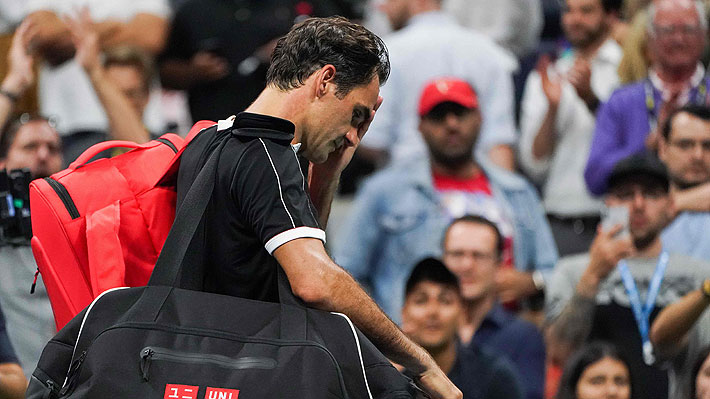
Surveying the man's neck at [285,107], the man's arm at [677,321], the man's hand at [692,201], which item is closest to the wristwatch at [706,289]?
the man's arm at [677,321]

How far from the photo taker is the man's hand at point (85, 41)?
686cm

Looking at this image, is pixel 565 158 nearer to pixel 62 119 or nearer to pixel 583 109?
pixel 583 109

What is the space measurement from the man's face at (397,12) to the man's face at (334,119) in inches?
179

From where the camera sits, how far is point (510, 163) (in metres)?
7.39

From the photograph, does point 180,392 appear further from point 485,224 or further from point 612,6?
point 612,6

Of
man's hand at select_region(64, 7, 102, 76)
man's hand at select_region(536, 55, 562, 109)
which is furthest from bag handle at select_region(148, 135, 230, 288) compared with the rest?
man's hand at select_region(536, 55, 562, 109)

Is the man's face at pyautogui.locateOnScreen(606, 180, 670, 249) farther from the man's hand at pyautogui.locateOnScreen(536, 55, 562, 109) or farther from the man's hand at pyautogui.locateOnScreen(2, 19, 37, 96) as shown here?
the man's hand at pyautogui.locateOnScreen(2, 19, 37, 96)

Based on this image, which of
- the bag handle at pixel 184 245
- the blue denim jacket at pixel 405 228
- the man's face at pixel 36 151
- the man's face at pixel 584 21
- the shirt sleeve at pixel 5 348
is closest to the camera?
the bag handle at pixel 184 245

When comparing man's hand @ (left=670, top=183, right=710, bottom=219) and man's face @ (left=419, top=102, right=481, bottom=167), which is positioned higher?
man's face @ (left=419, top=102, right=481, bottom=167)

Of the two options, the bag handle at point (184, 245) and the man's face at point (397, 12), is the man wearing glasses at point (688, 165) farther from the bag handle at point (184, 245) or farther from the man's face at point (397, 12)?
the bag handle at point (184, 245)

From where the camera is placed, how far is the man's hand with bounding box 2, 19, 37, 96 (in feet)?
21.3

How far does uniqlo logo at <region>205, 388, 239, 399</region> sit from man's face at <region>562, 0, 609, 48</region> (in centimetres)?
530

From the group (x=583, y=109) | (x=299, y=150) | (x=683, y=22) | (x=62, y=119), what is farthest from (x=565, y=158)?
(x=299, y=150)

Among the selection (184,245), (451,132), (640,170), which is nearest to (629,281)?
(640,170)
